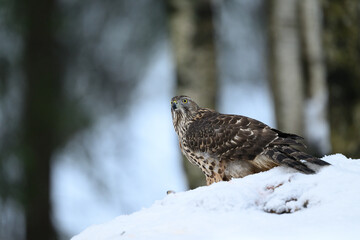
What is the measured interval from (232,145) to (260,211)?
5.51ft

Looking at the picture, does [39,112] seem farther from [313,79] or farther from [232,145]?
[232,145]

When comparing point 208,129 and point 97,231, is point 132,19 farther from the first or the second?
point 97,231

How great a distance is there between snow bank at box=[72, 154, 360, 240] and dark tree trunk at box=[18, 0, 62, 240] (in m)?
5.82

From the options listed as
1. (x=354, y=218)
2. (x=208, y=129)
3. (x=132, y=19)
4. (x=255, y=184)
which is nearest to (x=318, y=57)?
(x=208, y=129)

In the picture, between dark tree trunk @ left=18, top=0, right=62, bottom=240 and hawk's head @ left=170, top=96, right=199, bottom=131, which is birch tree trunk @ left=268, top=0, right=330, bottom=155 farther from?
dark tree trunk @ left=18, top=0, right=62, bottom=240

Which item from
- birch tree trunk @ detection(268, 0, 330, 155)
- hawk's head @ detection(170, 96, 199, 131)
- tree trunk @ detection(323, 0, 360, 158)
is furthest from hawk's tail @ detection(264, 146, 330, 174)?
birch tree trunk @ detection(268, 0, 330, 155)

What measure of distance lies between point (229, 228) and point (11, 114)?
7.31 metres

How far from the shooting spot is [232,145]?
4.63m

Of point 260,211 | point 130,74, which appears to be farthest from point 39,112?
point 260,211

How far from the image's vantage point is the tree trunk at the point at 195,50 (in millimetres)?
6820

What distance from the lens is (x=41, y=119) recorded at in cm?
922

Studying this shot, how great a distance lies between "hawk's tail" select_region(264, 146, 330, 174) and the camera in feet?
10.9

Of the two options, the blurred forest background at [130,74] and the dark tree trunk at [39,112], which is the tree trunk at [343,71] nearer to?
the blurred forest background at [130,74]

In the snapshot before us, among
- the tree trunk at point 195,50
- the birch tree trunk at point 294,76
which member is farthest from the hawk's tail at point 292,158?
the birch tree trunk at point 294,76
